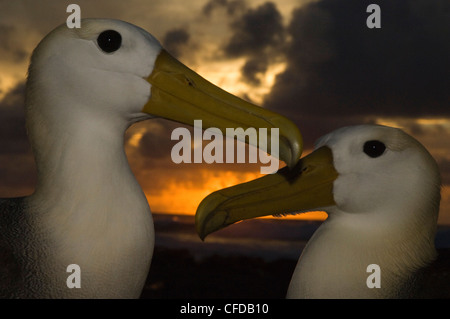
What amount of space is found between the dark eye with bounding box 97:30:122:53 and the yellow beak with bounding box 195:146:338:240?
52.3 inches

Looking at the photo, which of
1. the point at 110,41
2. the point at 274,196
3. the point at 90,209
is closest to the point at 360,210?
the point at 274,196

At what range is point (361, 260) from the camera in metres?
3.88

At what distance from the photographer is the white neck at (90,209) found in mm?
3383

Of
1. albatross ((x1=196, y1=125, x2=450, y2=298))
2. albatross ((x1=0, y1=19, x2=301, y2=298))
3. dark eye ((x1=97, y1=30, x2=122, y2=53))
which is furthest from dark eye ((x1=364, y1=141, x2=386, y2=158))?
dark eye ((x1=97, y1=30, x2=122, y2=53))

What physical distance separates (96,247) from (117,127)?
0.81 metres

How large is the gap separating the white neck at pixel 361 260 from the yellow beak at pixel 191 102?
1141 millimetres

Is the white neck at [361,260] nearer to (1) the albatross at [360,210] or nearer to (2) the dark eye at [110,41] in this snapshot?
(1) the albatross at [360,210]

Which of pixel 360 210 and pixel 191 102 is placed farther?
pixel 360 210

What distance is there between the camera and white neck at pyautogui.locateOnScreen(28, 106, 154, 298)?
338 centimetres

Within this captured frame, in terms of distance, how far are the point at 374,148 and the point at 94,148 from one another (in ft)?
6.90

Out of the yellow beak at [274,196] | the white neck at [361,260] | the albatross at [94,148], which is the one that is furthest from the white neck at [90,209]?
the white neck at [361,260]

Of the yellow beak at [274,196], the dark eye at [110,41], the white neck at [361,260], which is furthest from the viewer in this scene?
the yellow beak at [274,196]

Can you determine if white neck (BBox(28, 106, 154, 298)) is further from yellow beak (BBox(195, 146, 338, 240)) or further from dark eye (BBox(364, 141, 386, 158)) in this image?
dark eye (BBox(364, 141, 386, 158))

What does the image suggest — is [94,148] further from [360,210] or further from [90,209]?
[360,210]
